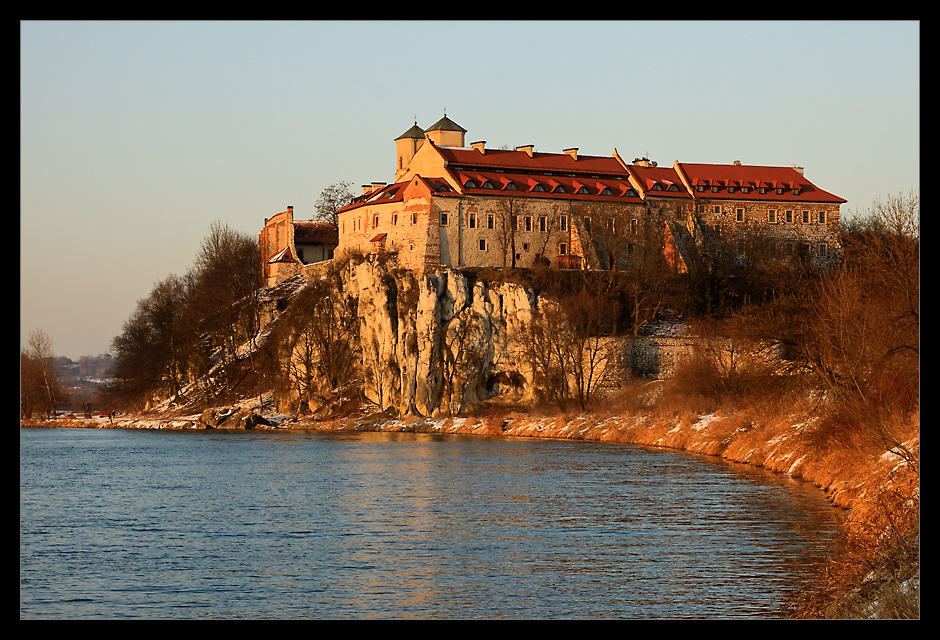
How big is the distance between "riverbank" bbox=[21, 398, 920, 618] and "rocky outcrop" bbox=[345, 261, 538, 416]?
6.83ft

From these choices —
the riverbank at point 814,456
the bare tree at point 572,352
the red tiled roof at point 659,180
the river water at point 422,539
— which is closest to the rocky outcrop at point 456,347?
the riverbank at point 814,456

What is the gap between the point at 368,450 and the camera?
175 feet

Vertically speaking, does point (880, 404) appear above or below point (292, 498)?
above

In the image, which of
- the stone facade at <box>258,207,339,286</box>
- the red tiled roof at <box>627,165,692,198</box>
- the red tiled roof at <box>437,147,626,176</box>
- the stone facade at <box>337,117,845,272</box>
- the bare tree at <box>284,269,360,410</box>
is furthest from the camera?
the stone facade at <box>258,207,339,286</box>

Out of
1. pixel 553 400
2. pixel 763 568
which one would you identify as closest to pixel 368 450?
pixel 553 400

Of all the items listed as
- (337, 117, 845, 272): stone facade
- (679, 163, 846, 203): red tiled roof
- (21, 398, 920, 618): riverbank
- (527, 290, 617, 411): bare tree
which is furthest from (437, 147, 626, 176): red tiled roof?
(21, 398, 920, 618): riverbank

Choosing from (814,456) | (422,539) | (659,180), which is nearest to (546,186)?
(659,180)

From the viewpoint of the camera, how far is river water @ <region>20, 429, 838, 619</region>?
17875 millimetres

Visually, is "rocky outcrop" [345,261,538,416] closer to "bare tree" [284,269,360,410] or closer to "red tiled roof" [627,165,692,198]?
"bare tree" [284,269,360,410]

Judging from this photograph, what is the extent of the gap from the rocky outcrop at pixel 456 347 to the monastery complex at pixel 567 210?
358 centimetres

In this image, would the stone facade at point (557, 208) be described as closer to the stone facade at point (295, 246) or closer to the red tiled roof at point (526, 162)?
the red tiled roof at point (526, 162)

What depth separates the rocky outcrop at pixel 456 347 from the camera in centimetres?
7194
